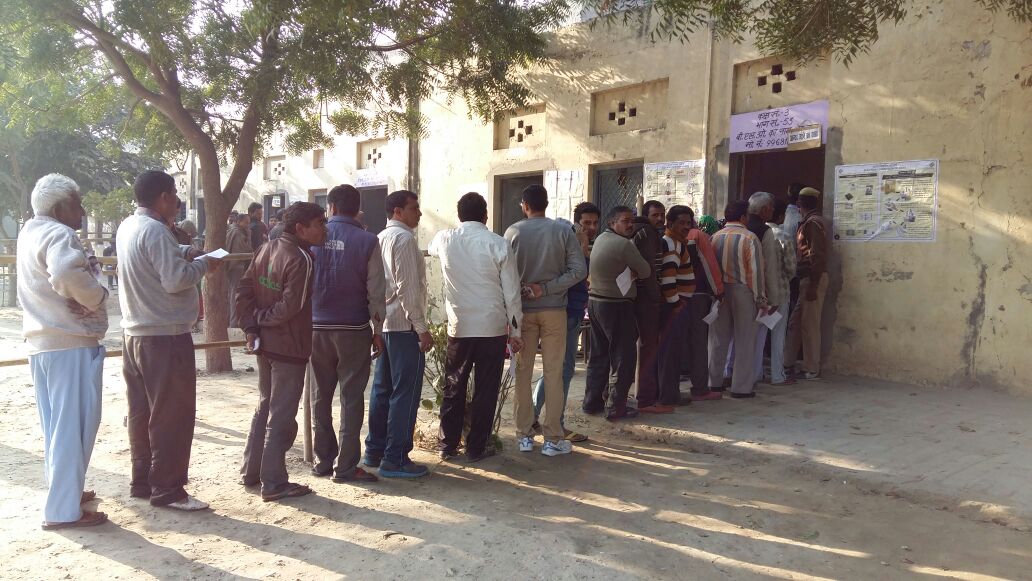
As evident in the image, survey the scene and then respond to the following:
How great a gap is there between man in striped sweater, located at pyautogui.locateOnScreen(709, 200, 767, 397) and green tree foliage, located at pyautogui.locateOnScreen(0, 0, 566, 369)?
9.98 feet

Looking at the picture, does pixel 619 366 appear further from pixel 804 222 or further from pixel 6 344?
pixel 6 344

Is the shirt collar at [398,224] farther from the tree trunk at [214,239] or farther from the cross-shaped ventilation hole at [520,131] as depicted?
the cross-shaped ventilation hole at [520,131]

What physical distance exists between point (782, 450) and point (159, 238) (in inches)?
163

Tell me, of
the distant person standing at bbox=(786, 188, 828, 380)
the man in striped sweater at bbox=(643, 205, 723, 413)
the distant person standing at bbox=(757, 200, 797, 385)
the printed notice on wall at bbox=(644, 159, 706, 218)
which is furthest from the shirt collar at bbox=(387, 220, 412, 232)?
the printed notice on wall at bbox=(644, 159, 706, 218)

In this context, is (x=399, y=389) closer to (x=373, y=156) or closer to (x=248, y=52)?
(x=248, y=52)

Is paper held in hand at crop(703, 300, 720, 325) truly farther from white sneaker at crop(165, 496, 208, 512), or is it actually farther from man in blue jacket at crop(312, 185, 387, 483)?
white sneaker at crop(165, 496, 208, 512)

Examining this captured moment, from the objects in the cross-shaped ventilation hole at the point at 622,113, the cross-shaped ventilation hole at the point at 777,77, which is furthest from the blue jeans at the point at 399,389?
the cross-shaped ventilation hole at the point at 622,113

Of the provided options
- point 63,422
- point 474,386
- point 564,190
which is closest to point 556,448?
point 474,386

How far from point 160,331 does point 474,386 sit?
1.97 m

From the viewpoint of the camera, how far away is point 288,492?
4.25 meters

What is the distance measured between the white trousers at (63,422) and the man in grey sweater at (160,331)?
27 cm

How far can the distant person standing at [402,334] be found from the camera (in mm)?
4602

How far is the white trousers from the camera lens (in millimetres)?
3771

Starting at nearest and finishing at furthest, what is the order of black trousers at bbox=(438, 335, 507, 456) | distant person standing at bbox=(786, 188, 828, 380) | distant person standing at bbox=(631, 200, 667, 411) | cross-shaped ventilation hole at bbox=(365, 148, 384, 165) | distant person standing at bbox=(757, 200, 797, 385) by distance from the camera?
black trousers at bbox=(438, 335, 507, 456) < distant person standing at bbox=(631, 200, 667, 411) < distant person standing at bbox=(757, 200, 797, 385) < distant person standing at bbox=(786, 188, 828, 380) < cross-shaped ventilation hole at bbox=(365, 148, 384, 165)
